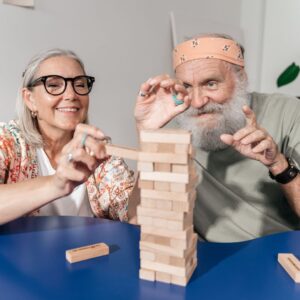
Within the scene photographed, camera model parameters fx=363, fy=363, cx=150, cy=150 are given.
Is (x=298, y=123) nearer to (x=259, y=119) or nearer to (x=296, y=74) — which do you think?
(x=259, y=119)

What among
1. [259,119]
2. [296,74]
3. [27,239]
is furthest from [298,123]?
[296,74]

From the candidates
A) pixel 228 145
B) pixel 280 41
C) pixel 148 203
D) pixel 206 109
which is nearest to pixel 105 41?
pixel 206 109

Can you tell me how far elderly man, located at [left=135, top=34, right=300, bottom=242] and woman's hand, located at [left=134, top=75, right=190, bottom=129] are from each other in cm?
25

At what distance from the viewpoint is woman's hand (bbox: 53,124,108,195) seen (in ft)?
2.60

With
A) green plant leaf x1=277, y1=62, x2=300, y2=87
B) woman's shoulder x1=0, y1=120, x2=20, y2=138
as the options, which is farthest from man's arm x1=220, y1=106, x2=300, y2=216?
green plant leaf x1=277, y1=62, x2=300, y2=87

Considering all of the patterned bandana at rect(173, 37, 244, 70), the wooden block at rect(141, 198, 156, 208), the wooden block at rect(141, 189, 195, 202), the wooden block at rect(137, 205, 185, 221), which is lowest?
the wooden block at rect(137, 205, 185, 221)

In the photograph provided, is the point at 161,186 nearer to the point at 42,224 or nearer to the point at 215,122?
the point at 42,224

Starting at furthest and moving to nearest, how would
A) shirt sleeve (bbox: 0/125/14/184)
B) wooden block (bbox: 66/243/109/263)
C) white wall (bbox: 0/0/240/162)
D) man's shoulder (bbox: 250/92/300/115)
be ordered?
white wall (bbox: 0/0/240/162)
man's shoulder (bbox: 250/92/300/115)
shirt sleeve (bbox: 0/125/14/184)
wooden block (bbox: 66/243/109/263)

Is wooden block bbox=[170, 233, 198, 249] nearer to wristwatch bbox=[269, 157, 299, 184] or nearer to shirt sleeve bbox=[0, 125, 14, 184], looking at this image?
wristwatch bbox=[269, 157, 299, 184]

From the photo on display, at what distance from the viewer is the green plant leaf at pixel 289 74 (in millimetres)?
3213

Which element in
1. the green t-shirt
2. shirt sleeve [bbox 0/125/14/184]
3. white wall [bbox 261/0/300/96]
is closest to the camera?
shirt sleeve [bbox 0/125/14/184]

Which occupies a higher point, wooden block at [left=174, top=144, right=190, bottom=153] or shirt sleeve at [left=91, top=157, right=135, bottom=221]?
wooden block at [left=174, top=144, right=190, bottom=153]

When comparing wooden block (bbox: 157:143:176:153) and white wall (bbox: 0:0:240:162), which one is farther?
white wall (bbox: 0:0:240:162)

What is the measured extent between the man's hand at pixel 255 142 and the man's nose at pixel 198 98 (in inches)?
13.9
